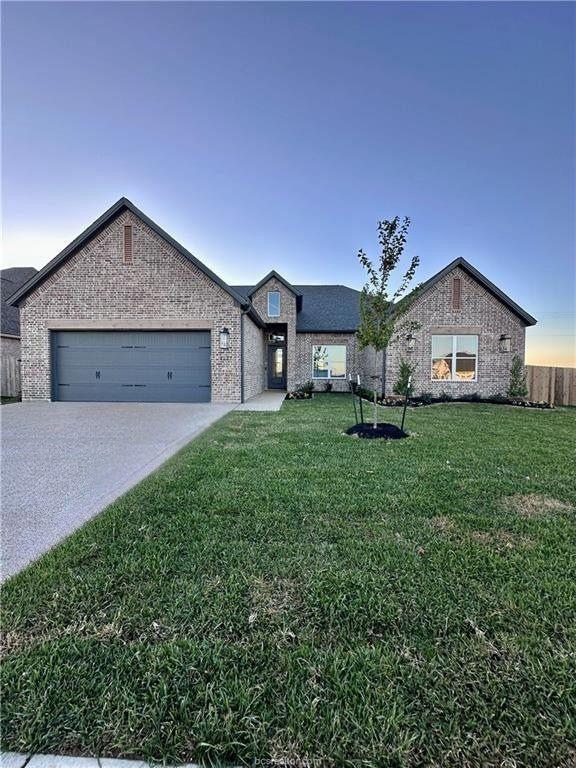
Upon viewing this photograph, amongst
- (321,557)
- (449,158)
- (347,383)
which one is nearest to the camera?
(321,557)

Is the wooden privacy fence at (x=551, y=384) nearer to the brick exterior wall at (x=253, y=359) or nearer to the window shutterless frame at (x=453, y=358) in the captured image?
the window shutterless frame at (x=453, y=358)

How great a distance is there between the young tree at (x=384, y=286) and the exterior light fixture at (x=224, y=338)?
596 cm

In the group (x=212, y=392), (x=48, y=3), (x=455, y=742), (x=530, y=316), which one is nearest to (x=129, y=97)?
(x=48, y=3)

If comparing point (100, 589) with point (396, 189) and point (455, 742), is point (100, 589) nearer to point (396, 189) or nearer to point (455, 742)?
point (455, 742)

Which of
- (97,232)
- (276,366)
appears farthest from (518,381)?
(97,232)

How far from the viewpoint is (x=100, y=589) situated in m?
2.38

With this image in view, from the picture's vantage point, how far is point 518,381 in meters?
14.6

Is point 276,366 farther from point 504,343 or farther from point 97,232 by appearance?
point 504,343

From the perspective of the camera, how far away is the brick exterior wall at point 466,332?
1505cm

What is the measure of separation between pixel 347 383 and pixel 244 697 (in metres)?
18.2

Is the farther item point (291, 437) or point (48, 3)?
point (48, 3)

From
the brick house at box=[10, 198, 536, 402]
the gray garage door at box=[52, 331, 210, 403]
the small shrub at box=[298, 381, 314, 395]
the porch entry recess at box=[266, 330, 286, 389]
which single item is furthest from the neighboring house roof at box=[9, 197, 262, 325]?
the porch entry recess at box=[266, 330, 286, 389]

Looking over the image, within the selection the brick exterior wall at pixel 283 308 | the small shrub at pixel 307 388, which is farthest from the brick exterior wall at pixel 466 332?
the brick exterior wall at pixel 283 308

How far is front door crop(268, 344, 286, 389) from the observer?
20172 mm
